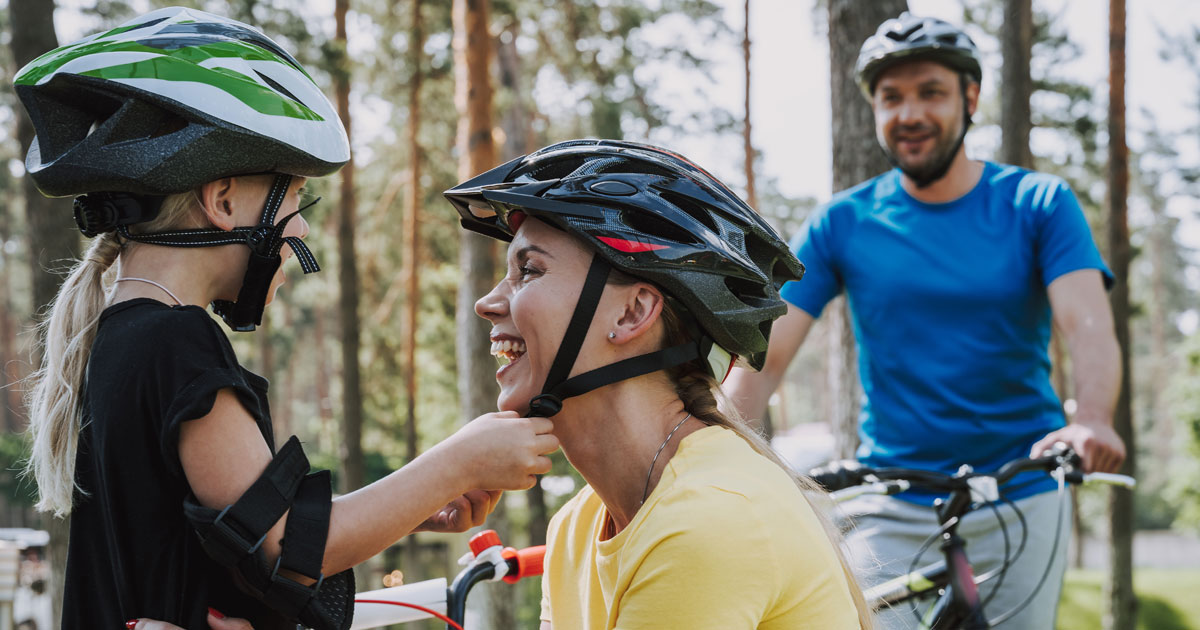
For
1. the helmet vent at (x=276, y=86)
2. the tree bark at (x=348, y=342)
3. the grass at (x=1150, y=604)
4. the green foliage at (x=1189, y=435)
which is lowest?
the grass at (x=1150, y=604)

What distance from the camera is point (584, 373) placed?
242 centimetres

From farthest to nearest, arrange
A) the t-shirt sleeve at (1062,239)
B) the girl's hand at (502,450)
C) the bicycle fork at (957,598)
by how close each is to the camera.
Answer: the t-shirt sleeve at (1062,239) < the bicycle fork at (957,598) < the girl's hand at (502,450)

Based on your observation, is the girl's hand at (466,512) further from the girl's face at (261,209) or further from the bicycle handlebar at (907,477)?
the bicycle handlebar at (907,477)

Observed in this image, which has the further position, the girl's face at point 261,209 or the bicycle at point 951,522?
the bicycle at point 951,522

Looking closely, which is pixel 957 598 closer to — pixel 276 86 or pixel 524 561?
pixel 524 561

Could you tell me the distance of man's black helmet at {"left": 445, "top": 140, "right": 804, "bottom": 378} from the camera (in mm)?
2410

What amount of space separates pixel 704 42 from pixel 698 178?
79.2 ft

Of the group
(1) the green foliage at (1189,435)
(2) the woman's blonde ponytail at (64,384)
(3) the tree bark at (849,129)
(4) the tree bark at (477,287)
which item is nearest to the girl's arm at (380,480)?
(2) the woman's blonde ponytail at (64,384)

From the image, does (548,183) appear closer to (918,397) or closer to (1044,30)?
(918,397)

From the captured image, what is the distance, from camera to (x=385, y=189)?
26.2 m

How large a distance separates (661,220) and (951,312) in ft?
6.85

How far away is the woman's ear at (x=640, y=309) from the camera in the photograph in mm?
2453

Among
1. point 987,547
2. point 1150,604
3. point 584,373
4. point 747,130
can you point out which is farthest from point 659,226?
point 1150,604

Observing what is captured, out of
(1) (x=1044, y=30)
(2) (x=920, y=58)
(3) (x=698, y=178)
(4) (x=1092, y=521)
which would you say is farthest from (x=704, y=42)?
(4) (x=1092, y=521)
